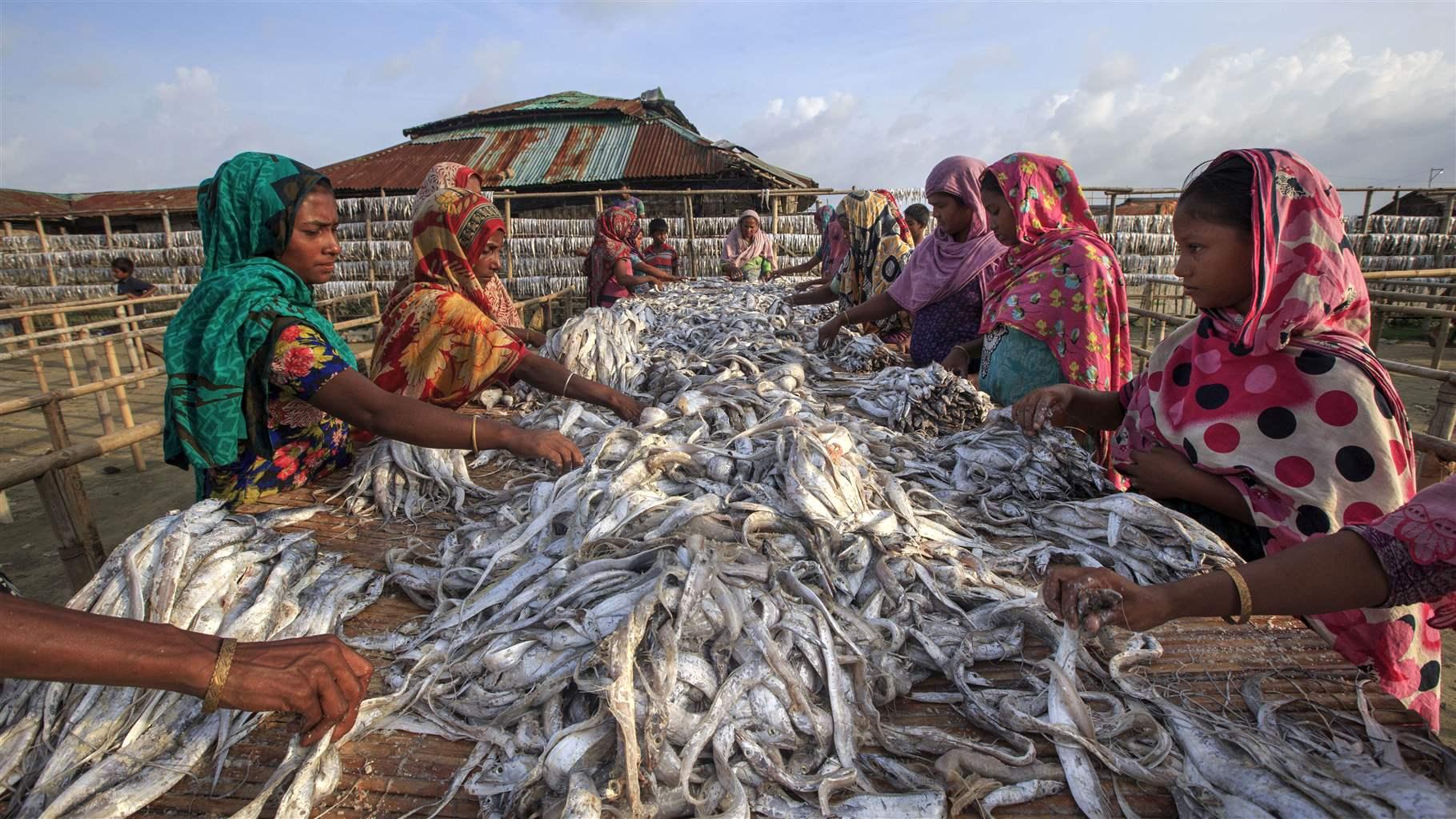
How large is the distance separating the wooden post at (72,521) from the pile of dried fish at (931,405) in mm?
3007

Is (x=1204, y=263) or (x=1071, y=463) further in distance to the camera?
(x=1071, y=463)

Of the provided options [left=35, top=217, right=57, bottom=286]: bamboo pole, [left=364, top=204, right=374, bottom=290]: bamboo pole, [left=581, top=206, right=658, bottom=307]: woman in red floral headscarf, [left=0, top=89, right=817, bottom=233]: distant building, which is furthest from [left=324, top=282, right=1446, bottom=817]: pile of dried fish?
[left=35, top=217, right=57, bottom=286]: bamboo pole

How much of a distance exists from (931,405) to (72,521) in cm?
330

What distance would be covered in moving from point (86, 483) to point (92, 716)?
823 centimetres

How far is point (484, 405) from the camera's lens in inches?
134

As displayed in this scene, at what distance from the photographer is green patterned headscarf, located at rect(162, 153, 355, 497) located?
1.83m

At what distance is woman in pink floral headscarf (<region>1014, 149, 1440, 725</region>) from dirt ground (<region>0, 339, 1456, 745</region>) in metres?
2.17

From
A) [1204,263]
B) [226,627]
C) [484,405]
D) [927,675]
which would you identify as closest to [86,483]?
[484,405]

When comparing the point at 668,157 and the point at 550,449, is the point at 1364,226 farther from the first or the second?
the point at 550,449

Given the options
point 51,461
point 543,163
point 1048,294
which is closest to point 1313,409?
point 1048,294

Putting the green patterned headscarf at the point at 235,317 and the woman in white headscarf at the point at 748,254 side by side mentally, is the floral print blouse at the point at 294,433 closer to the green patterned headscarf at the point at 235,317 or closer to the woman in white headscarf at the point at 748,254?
the green patterned headscarf at the point at 235,317

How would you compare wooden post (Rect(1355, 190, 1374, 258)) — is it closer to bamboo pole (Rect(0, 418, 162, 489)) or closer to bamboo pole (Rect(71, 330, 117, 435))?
bamboo pole (Rect(0, 418, 162, 489))

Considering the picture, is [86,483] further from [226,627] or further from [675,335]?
[226,627]

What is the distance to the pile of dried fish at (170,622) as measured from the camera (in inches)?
43.5
